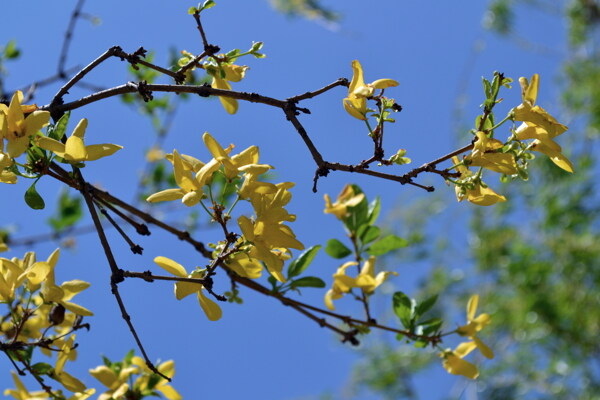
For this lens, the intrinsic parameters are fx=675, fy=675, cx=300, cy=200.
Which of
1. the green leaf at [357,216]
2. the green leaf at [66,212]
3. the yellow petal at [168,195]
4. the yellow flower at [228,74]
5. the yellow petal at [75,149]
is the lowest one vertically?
the yellow petal at [168,195]

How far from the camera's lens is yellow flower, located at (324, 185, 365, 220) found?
49.4 inches

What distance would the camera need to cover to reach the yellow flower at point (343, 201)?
1.26 m

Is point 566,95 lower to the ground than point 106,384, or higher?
higher

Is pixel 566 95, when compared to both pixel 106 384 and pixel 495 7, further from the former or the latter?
pixel 106 384

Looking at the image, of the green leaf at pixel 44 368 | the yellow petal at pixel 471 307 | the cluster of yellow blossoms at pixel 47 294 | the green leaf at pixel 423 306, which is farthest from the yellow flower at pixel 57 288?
the yellow petal at pixel 471 307

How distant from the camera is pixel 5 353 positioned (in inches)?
41.6

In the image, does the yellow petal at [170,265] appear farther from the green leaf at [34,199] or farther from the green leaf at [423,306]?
the green leaf at [423,306]

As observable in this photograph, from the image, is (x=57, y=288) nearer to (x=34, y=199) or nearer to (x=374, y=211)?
(x=34, y=199)

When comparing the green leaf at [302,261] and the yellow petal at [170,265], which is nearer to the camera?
the yellow petal at [170,265]

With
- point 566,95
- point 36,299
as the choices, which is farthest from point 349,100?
point 566,95

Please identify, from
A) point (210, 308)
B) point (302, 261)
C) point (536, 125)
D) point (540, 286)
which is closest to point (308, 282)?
point (302, 261)

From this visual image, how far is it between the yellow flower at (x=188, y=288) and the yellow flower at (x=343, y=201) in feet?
1.16

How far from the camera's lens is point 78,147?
861 millimetres

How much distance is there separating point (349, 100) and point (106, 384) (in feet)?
2.15
